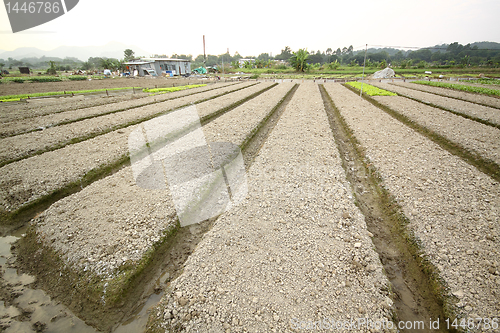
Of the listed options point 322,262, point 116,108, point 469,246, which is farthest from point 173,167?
point 116,108

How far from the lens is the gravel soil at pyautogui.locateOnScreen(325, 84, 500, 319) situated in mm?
4082

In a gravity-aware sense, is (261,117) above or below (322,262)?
above

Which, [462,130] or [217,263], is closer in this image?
[217,263]

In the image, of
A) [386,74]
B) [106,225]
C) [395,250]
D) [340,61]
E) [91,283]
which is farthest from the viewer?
[340,61]

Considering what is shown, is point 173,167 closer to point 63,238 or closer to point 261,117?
point 63,238

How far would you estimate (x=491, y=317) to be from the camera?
3.61 m

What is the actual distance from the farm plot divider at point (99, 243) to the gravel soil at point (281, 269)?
1117mm

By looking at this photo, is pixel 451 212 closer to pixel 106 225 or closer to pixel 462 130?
pixel 462 130

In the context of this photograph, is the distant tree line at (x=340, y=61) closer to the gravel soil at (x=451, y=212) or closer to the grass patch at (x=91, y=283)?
the gravel soil at (x=451, y=212)

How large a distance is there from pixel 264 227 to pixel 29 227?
21.7 ft

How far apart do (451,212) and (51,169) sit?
44.4 feet

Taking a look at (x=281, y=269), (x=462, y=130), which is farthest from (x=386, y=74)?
(x=281, y=269)

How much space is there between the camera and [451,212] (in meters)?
5.87

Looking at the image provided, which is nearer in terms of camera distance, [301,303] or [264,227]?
[301,303]
